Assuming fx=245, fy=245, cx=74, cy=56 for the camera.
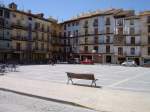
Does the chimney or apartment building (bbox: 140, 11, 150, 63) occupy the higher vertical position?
the chimney

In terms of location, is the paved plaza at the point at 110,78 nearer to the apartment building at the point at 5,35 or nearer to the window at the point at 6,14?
the apartment building at the point at 5,35

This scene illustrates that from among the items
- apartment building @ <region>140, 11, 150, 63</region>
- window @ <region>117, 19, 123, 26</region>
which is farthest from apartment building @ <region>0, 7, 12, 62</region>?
apartment building @ <region>140, 11, 150, 63</region>

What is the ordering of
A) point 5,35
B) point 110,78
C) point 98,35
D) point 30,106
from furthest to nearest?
point 98,35, point 5,35, point 110,78, point 30,106

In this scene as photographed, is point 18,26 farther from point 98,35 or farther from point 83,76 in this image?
point 83,76

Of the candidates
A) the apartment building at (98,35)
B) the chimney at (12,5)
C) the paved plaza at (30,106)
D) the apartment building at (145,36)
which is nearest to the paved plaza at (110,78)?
the paved plaza at (30,106)

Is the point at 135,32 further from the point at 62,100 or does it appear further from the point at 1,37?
the point at 62,100

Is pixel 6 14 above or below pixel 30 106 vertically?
above

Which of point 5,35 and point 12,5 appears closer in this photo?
point 5,35

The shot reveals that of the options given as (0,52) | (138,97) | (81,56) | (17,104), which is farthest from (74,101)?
(81,56)

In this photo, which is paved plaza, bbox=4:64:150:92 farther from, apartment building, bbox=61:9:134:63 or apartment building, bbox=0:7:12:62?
apartment building, bbox=61:9:134:63

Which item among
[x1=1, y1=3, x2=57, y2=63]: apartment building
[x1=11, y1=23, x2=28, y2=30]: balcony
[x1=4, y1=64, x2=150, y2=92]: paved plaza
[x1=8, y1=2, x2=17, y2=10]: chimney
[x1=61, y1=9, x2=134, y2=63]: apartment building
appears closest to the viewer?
[x1=4, y1=64, x2=150, y2=92]: paved plaza

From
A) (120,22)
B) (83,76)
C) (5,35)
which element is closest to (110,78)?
(83,76)

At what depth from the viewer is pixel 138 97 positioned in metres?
11.3

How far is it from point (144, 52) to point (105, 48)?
415 inches
